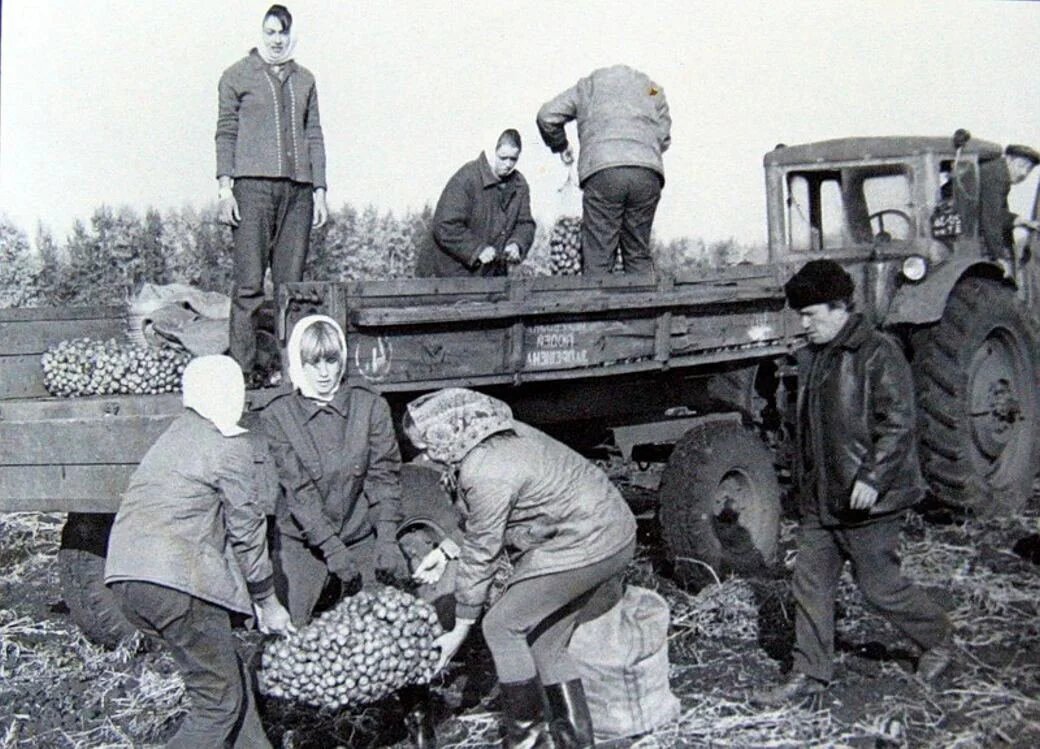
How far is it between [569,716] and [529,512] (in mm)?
841

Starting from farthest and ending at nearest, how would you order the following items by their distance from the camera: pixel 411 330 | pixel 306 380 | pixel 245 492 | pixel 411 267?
pixel 411 267, pixel 411 330, pixel 306 380, pixel 245 492

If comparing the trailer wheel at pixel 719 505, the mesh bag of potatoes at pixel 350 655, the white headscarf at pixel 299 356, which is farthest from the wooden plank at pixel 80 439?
the trailer wheel at pixel 719 505

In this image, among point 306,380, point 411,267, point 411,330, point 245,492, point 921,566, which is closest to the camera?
point 245,492

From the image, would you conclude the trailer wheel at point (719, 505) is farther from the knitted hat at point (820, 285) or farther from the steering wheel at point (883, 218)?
the steering wheel at point (883, 218)

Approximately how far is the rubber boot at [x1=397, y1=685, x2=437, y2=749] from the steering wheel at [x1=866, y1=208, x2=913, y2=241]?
5634 millimetres

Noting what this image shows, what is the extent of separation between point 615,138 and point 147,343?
9.96 ft

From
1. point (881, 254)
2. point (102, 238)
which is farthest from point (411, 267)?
point (881, 254)

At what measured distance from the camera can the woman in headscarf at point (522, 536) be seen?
426 cm

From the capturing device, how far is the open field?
4719mm

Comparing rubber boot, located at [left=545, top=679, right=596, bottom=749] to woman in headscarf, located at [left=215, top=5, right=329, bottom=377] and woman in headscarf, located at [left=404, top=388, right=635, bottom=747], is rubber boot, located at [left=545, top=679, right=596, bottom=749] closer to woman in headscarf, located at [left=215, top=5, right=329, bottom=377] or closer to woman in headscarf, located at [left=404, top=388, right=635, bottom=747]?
woman in headscarf, located at [left=404, top=388, right=635, bottom=747]

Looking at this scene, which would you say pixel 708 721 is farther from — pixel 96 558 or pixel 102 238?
pixel 102 238

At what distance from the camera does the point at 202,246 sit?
576 inches

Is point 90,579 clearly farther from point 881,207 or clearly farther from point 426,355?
point 881,207

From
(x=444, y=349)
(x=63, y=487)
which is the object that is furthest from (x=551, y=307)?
(x=63, y=487)
